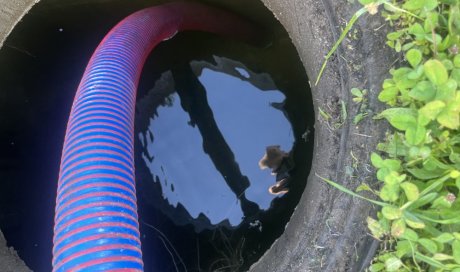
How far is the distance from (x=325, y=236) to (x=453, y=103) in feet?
1.97

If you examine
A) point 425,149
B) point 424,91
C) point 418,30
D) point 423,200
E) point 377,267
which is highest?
point 418,30

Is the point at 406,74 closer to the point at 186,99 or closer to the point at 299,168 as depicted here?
the point at 299,168

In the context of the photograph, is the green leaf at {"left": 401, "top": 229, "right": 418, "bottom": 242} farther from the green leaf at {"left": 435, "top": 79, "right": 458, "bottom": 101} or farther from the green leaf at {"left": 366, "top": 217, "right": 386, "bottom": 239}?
the green leaf at {"left": 435, "top": 79, "right": 458, "bottom": 101}

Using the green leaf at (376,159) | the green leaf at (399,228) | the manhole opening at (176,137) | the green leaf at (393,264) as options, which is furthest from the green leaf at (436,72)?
the manhole opening at (176,137)

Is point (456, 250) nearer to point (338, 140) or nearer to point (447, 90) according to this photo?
point (447, 90)

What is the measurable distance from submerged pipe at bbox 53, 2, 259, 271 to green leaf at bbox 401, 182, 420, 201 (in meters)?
0.68

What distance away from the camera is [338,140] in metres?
1.30

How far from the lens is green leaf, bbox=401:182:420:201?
3.02 feet

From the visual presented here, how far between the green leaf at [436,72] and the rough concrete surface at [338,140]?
0.29 m

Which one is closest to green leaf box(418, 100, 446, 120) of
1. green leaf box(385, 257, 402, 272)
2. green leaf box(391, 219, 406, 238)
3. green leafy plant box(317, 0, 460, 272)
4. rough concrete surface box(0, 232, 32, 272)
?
green leafy plant box(317, 0, 460, 272)

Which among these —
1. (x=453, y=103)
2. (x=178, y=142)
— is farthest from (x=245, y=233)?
(x=453, y=103)

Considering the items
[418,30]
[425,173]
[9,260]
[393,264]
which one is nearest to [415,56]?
[418,30]

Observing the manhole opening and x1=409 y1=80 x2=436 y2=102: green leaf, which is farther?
the manhole opening

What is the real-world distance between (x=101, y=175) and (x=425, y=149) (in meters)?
0.81
